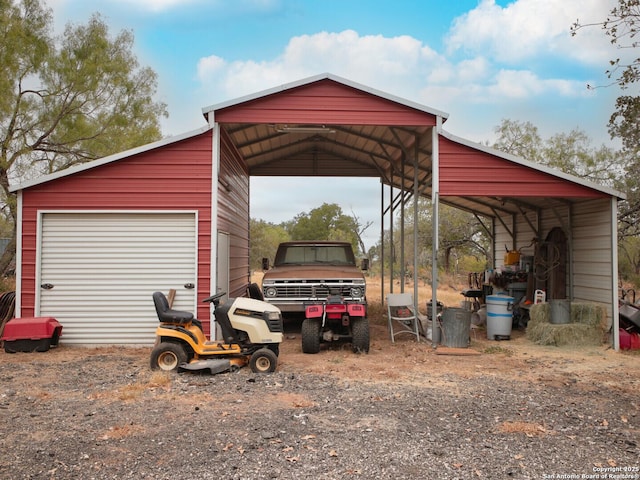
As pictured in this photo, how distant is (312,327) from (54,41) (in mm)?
12025

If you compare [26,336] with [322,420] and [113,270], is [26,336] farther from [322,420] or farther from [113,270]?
[322,420]

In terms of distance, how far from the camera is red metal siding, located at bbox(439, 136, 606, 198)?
9438 mm

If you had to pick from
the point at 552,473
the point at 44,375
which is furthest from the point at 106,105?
the point at 552,473

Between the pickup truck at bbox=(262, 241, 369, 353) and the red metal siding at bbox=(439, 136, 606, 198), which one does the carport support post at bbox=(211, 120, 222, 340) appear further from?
the red metal siding at bbox=(439, 136, 606, 198)

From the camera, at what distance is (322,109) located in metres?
9.29

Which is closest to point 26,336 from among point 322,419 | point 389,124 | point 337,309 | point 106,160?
point 106,160

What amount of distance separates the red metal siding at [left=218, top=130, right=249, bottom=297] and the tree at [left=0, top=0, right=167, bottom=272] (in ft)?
15.2

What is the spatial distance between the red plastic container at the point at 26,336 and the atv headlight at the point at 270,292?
356 centimetres

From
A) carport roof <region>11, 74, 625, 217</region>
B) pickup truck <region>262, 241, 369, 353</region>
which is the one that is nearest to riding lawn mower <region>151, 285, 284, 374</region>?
pickup truck <region>262, 241, 369, 353</region>

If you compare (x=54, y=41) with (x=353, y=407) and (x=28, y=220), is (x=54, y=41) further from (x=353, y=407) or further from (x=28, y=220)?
(x=353, y=407)

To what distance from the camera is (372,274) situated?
121ft

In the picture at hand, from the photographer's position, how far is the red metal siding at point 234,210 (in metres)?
10.3

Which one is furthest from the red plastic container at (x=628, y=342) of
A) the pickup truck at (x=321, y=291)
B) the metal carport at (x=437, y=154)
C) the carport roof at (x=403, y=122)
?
the pickup truck at (x=321, y=291)

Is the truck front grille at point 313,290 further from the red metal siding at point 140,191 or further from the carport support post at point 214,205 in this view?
the red metal siding at point 140,191
